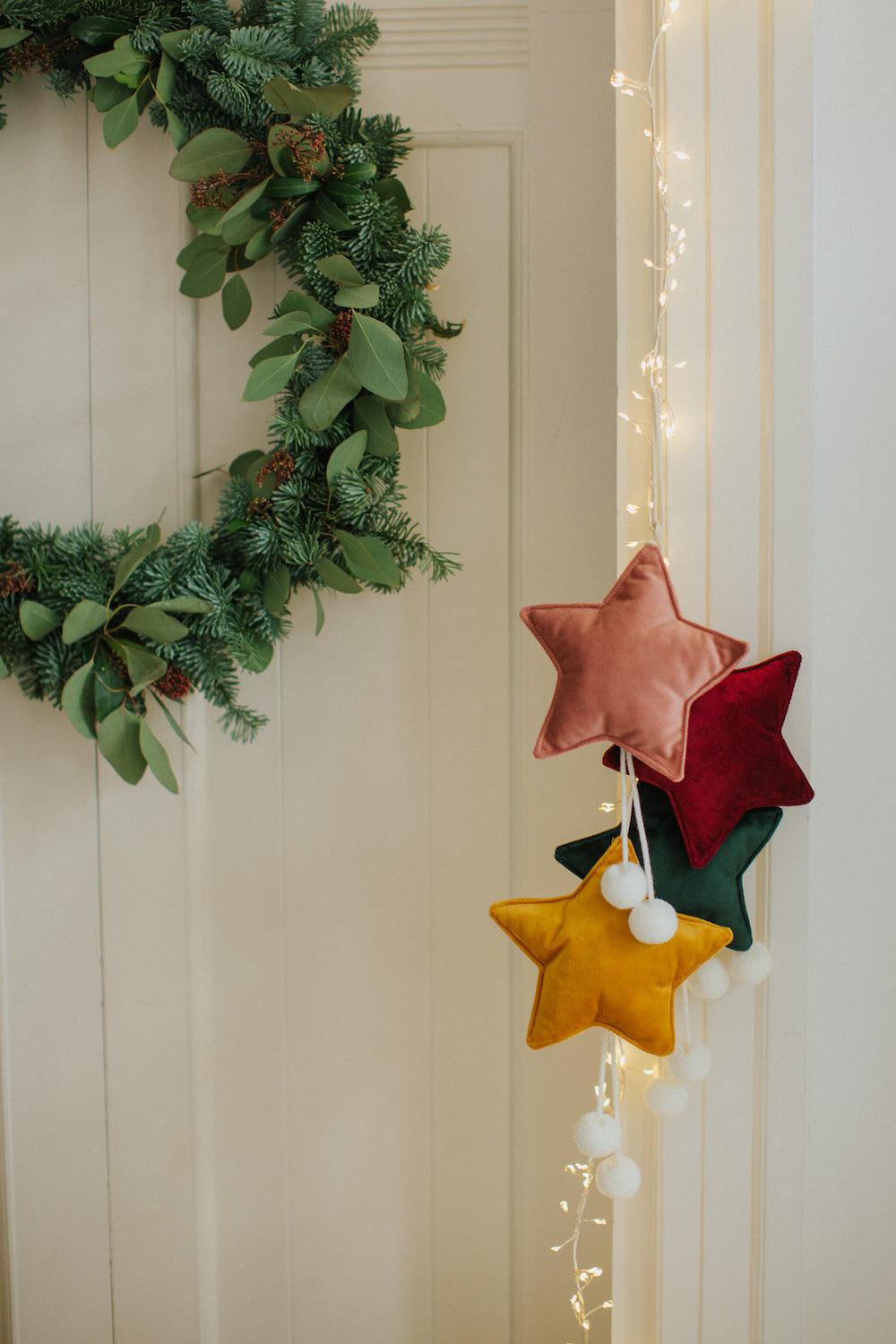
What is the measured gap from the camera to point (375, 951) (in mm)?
929

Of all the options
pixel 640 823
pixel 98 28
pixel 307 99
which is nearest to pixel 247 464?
pixel 307 99

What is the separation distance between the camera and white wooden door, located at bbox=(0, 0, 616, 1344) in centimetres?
90

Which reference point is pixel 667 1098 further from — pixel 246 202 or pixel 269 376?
pixel 246 202

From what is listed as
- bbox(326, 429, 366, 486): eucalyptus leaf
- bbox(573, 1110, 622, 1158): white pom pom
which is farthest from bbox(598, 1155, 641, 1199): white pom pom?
bbox(326, 429, 366, 486): eucalyptus leaf

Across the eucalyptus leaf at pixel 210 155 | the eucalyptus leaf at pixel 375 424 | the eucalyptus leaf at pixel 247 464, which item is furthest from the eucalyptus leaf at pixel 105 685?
the eucalyptus leaf at pixel 210 155

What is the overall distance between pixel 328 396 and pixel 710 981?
610mm

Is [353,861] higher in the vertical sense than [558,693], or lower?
lower

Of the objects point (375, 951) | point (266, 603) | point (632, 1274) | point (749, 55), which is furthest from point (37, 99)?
point (632, 1274)

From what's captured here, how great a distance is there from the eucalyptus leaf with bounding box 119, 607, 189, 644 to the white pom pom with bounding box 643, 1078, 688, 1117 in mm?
579

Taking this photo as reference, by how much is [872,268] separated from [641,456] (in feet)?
0.96

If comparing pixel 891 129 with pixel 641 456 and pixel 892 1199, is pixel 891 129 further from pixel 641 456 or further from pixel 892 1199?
pixel 892 1199

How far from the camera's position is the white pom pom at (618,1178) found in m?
0.68

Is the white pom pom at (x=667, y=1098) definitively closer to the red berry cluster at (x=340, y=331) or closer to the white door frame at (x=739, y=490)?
the white door frame at (x=739, y=490)

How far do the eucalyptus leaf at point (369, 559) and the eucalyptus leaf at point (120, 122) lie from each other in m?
0.43
